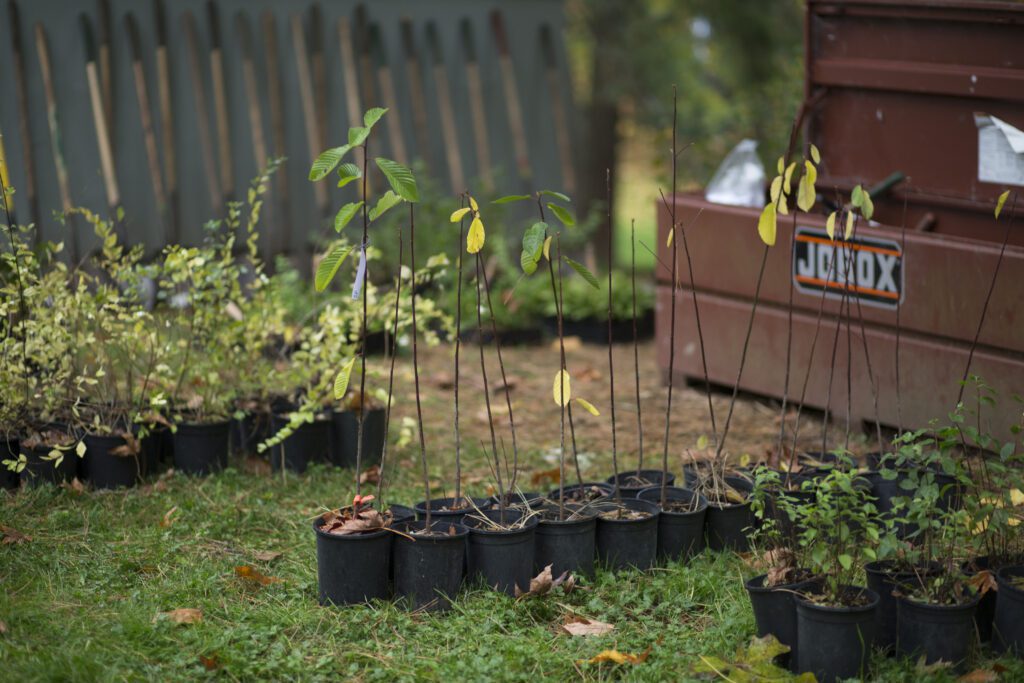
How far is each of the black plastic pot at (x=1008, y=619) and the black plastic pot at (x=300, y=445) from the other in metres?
2.75

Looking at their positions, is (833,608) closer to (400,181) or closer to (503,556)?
(503,556)

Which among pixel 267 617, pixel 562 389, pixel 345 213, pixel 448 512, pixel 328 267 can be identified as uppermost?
pixel 345 213

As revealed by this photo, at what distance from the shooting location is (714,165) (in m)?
8.97

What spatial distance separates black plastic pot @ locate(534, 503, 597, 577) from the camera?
372 cm

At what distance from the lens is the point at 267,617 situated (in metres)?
3.51

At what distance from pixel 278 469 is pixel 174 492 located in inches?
18.5

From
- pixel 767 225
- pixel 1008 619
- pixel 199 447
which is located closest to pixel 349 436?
pixel 199 447

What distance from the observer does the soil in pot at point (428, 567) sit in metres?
3.58

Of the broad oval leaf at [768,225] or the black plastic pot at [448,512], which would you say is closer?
the broad oval leaf at [768,225]

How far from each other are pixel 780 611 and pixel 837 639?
0.64 ft

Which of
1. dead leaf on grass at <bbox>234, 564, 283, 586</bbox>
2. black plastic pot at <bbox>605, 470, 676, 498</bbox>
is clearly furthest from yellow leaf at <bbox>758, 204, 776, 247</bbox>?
dead leaf on grass at <bbox>234, 564, 283, 586</bbox>

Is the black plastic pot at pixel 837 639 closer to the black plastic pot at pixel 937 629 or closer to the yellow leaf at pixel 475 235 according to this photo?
the black plastic pot at pixel 937 629

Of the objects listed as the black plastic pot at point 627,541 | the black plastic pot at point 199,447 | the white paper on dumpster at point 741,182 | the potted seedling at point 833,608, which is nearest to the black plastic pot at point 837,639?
the potted seedling at point 833,608

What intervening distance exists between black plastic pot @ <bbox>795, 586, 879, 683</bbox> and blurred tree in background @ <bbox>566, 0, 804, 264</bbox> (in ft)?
20.8
